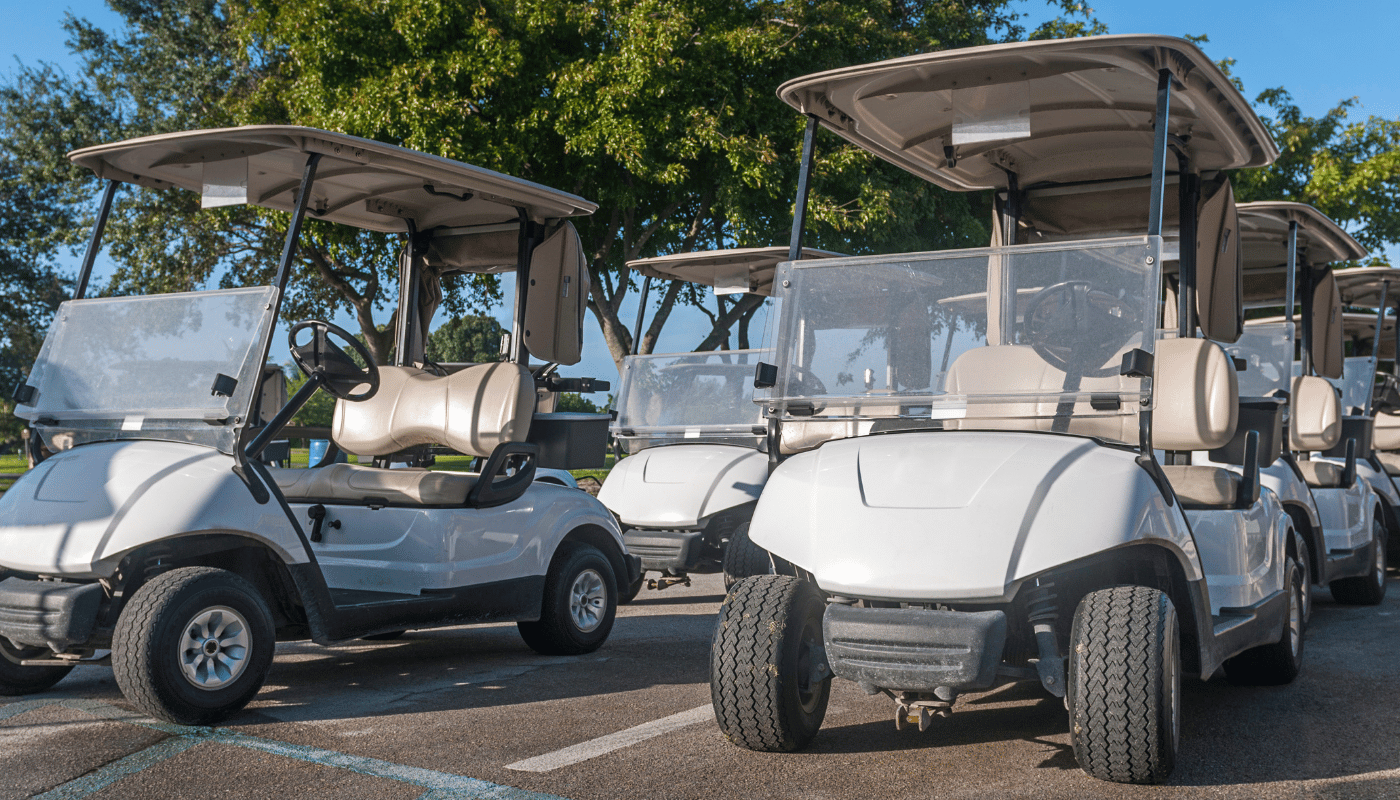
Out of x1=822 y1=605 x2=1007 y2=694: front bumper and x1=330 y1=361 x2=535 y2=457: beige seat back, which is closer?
x1=822 y1=605 x2=1007 y2=694: front bumper

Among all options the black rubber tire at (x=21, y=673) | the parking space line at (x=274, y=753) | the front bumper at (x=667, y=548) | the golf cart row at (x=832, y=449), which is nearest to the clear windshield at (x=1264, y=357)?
the golf cart row at (x=832, y=449)

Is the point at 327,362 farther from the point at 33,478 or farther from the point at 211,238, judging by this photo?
the point at 211,238

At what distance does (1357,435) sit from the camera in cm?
805

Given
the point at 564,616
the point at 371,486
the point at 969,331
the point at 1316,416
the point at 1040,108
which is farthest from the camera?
the point at 1316,416

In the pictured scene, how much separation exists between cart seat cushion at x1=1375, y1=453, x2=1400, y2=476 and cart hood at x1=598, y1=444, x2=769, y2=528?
5.07 metres

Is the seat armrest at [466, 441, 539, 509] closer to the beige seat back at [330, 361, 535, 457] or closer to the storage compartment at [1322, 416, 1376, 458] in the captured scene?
the beige seat back at [330, 361, 535, 457]

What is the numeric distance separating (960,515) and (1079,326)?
3.05ft

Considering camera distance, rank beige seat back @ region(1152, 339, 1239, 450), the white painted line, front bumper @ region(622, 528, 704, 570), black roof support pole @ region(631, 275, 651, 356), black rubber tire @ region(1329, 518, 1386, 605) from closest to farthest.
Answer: the white painted line, beige seat back @ region(1152, 339, 1239, 450), front bumper @ region(622, 528, 704, 570), black rubber tire @ region(1329, 518, 1386, 605), black roof support pole @ region(631, 275, 651, 356)

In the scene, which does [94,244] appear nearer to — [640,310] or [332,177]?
[332,177]

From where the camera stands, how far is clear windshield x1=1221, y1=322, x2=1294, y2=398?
22.5 ft

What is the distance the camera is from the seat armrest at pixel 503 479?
17.9ft

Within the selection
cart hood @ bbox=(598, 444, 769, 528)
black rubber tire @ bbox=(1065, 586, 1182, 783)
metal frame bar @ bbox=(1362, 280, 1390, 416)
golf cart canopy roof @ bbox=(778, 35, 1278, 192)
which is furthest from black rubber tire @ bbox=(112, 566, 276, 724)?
metal frame bar @ bbox=(1362, 280, 1390, 416)

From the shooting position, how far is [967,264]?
4141 millimetres

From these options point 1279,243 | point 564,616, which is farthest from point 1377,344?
point 564,616
